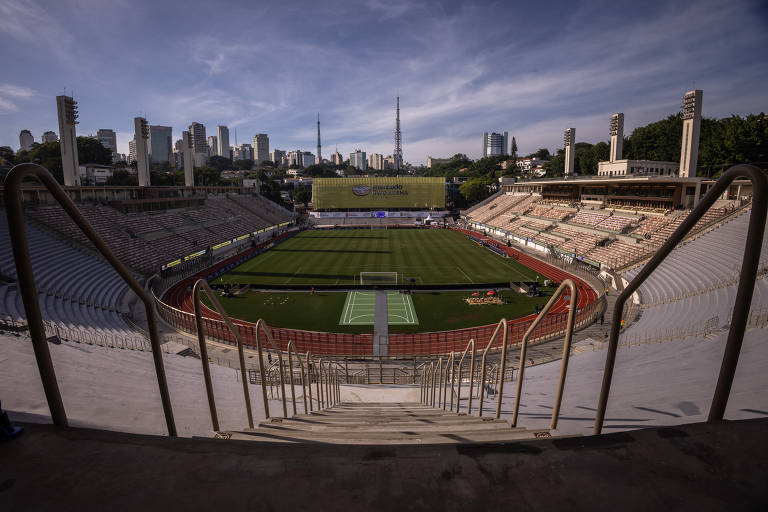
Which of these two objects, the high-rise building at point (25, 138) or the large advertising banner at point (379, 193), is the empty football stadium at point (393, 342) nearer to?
the large advertising banner at point (379, 193)

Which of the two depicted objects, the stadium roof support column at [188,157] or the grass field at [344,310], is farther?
the stadium roof support column at [188,157]

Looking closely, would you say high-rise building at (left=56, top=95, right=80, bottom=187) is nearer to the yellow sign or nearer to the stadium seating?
the stadium seating

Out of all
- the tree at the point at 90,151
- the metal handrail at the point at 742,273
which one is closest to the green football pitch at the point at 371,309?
the metal handrail at the point at 742,273

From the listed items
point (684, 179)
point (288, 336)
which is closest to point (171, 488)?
point (288, 336)

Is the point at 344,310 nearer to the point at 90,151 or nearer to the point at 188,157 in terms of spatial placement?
the point at 188,157

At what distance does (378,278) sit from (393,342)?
1623 centimetres

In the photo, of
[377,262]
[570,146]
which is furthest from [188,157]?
[570,146]

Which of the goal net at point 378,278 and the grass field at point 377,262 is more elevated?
the grass field at point 377,262

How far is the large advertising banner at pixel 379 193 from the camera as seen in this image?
9494 centimetres

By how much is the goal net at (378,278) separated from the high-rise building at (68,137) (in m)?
34.2

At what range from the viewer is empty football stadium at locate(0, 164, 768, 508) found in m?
2.12

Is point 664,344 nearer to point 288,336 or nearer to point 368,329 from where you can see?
point 368,329

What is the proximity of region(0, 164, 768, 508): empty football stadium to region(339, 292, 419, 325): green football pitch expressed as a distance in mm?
252

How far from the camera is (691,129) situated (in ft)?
137
